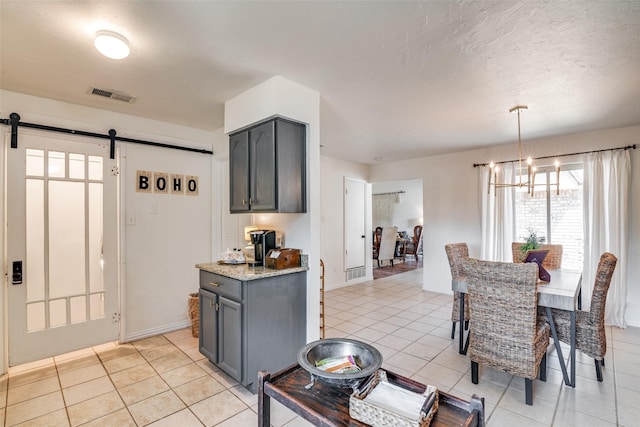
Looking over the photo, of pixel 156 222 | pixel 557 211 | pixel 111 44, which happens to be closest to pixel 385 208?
pixel 557 211

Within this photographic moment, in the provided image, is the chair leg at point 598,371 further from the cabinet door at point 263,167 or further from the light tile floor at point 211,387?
the cabinet door at point 263,167

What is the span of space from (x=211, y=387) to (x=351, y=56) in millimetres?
2761

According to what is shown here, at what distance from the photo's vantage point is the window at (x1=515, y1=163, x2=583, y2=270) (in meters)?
4.16

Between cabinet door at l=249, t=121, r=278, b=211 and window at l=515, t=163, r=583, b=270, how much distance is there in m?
3.65

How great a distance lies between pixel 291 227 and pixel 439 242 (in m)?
3.66

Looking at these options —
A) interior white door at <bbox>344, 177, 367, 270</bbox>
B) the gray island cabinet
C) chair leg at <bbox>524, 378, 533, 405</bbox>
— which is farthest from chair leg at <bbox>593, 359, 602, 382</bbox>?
interior white door at <bbox>344, 177, 367, 270</bbox>

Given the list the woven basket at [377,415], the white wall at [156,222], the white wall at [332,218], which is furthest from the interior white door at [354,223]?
the woven basket at [377,415]

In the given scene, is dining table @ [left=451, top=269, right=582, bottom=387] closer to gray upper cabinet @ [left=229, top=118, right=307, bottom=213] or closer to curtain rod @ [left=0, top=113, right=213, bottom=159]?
gray upper cabinet @ [left=229, top=118, right=307, bottom=213]

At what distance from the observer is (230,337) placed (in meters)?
2.44

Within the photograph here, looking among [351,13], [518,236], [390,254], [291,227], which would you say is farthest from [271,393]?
[390,254]

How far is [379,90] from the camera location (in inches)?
108

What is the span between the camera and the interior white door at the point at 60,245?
2.71m

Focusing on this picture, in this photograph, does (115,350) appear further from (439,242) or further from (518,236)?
(518,236)

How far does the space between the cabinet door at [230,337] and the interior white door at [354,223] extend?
3713mm
